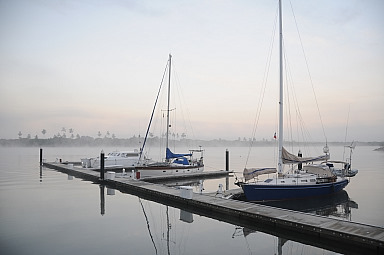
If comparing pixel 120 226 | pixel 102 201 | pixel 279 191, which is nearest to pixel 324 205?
pixel 279 191

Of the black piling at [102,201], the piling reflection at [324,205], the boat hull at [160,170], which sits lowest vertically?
the piling reflection at [324,205]

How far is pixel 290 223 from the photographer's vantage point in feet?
41.0

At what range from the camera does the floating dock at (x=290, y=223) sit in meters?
10.5

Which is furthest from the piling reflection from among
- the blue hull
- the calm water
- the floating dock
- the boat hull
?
the boat hull

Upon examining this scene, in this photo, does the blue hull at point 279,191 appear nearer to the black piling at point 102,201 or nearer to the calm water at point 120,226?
the calm water at point 120,226

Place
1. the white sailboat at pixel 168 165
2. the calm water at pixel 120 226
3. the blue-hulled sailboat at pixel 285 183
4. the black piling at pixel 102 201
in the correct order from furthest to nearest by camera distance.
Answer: the white sailboat at pixel 168 165 < the blue-hulled sailboat at pixel 285 183 < the black piling at pixel 102 201 < the calm water at pixel 120 226

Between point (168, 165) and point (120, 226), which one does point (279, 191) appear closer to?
point (120, 226)

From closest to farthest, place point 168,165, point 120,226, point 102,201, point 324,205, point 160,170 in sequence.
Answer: point 120,226 < point 102,201 < point 324,205 < point 160,170 < point 168,165

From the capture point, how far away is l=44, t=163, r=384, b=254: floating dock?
10469 millimetres

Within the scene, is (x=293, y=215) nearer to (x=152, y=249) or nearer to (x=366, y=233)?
(x=366, y=233)

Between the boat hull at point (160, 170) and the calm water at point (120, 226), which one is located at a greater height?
the boat hull at point (160, 170)

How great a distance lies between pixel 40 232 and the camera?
12875mm

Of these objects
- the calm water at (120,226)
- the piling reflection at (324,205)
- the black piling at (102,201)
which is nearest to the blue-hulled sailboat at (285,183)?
the piling reflection at (324,205)

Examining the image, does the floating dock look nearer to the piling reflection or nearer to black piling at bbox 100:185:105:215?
black piling at bbox 100:185:105:215
